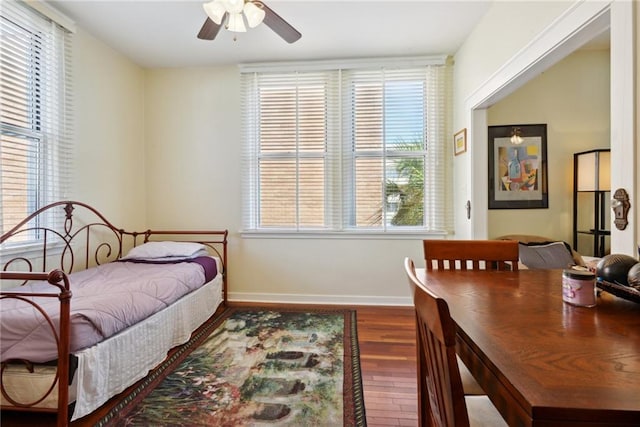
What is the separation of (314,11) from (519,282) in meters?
2.40

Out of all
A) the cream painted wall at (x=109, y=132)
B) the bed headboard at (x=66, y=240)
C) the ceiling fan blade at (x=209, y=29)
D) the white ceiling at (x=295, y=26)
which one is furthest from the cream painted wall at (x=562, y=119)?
the cream painted wall at (x=109, y=132)

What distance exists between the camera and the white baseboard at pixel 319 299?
324 cm

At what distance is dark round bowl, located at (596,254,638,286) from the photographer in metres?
0.91

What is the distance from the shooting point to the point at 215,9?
186 cm

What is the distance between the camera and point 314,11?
2.38 metres

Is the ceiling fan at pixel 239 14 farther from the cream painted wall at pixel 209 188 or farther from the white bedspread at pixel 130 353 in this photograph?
the white bedspread at pixel 130 353

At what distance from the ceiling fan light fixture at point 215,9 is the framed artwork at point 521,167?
9.27 ft

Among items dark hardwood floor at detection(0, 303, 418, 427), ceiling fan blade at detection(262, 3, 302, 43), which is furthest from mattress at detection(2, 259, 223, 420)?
ceiling fan blade at detection(262, 3, 302, 43)

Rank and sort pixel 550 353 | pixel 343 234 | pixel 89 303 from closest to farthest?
1. pixel 550 353
2. pixel 89 303
3. pixel 343 234

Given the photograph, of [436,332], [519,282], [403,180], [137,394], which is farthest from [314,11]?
[137,394]

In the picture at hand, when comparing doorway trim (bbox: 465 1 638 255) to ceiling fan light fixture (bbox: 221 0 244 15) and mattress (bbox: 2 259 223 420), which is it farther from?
mattress (bbox: 2 259 223 420)

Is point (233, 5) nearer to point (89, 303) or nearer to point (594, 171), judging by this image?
point (89, 303)

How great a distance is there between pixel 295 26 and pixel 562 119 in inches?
113

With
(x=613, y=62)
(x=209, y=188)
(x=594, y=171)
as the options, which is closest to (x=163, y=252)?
(x=209, y=188)
